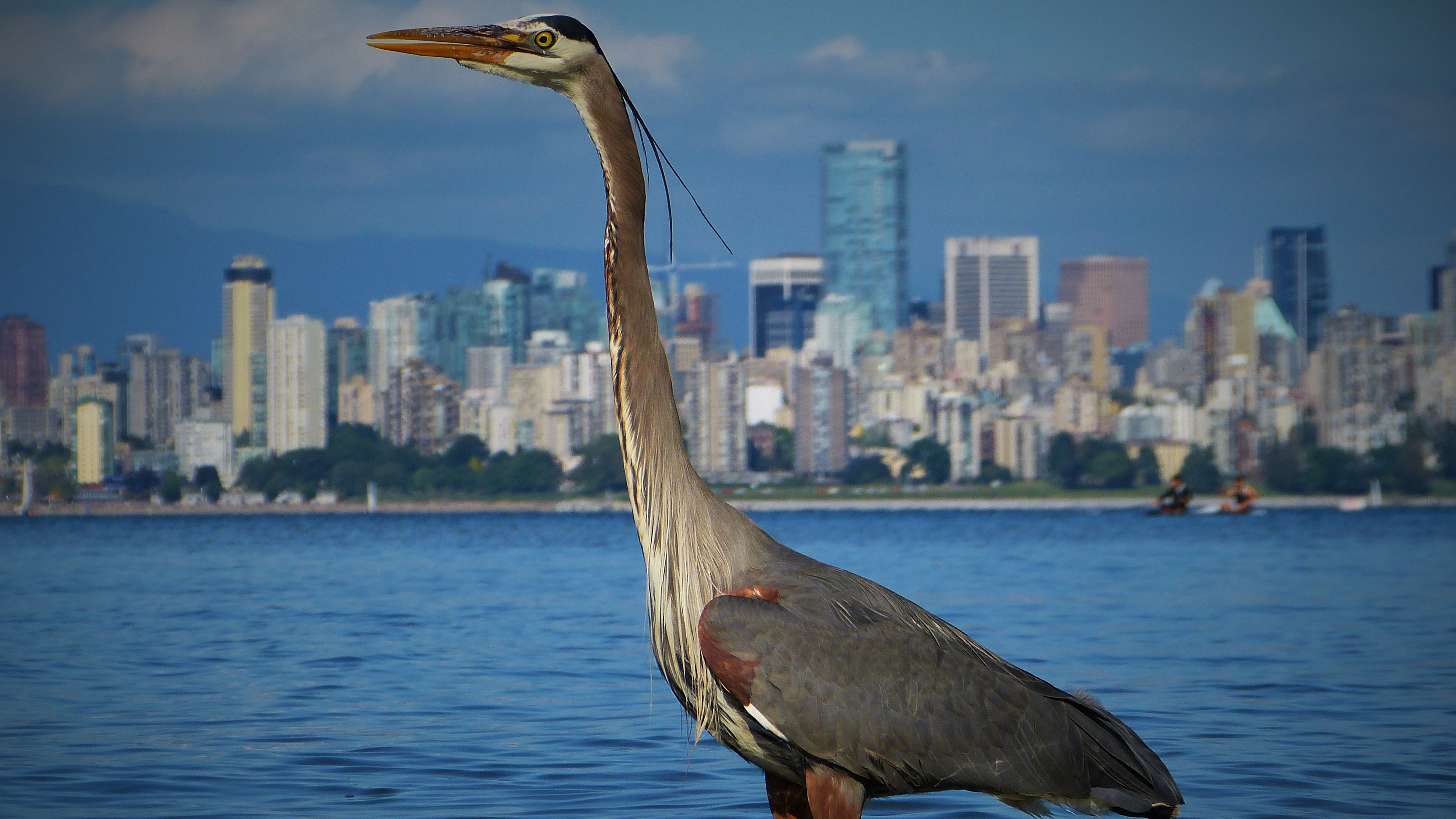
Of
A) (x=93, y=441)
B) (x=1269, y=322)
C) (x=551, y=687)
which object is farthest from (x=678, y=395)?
(x=551, y=687)

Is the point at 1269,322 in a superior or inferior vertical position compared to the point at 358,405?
superior

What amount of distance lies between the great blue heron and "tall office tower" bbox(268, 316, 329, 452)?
121876mm

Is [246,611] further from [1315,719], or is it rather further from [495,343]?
[495,343]

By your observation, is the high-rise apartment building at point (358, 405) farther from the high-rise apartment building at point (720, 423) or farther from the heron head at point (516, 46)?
the heron head at point (516, 46)

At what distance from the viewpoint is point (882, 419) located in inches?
5743

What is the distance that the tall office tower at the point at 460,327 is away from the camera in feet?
530

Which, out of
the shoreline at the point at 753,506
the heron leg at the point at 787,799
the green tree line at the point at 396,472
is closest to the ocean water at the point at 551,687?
the heron leg at the point at 787,799

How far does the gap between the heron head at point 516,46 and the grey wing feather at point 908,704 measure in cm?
185

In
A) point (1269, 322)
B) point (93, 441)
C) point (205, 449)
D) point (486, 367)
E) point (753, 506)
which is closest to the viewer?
point (93, 441)

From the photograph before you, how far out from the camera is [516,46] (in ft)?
16.5

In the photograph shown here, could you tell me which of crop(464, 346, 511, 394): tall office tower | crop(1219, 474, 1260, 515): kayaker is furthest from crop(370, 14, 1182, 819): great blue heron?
crop(464, 346, 511, 394): tall office tower

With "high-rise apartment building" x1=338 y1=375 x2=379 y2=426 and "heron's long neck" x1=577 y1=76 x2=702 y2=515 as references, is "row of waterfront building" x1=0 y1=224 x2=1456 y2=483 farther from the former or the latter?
"heron's long neck" x1=577 y1=76 x2=702 y2=515

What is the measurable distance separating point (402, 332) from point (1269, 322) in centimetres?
10278

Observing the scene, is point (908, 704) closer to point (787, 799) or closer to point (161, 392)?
point (787, 799)
